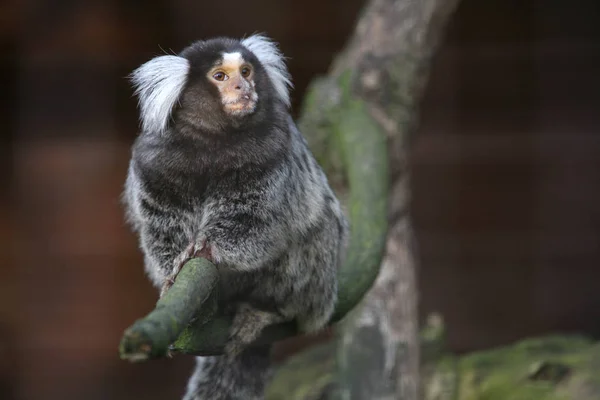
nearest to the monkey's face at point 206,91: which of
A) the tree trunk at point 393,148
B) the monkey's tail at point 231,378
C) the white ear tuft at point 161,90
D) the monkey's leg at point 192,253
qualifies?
the white ear tuft at point 161,90

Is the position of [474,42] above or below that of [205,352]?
above

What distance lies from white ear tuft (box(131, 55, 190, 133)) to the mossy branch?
401 millimetres

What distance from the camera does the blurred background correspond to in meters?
4.27

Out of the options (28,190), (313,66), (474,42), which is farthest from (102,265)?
(474,42)

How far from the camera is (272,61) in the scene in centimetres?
224

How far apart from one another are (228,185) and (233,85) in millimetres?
224

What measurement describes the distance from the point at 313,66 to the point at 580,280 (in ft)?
5.48

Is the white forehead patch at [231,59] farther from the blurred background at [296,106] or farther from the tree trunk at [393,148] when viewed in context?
the blurred background at [296,106]

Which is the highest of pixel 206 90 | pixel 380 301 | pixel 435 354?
pixel 206 90

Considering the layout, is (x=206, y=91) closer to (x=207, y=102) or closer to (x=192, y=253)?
(x=207, y=102)

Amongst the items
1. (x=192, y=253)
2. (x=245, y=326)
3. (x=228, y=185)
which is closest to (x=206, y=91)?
(x=228, y=185)

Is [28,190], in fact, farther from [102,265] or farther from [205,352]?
[205,352]

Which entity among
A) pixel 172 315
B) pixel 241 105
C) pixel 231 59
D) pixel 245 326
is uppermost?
pixel 231 59

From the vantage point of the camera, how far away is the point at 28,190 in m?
4.40
